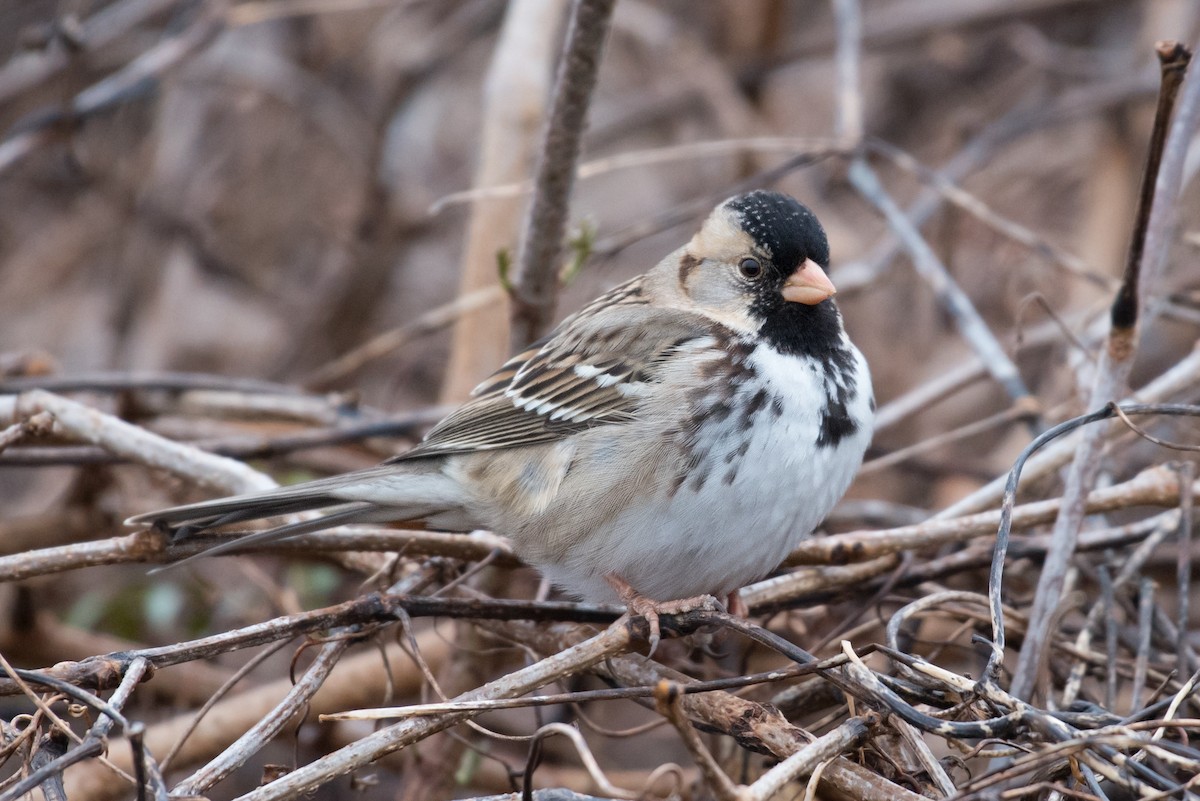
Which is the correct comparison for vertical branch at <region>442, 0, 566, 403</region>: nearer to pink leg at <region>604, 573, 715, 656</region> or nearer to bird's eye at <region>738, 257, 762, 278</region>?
bird's eye at <region>738, 257, 762, 278</region>

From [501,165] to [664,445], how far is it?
48.9 inches

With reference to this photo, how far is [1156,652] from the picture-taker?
7.14 ft

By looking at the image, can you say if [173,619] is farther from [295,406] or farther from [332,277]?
[332,277]

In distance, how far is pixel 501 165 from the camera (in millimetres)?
3109

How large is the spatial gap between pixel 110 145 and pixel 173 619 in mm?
1976

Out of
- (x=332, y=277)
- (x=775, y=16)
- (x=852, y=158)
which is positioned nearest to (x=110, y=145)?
(x=332, y=277)

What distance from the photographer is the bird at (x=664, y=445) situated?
2.07m

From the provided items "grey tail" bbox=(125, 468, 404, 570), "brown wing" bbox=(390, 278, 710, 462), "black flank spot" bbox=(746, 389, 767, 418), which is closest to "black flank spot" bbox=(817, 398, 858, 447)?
"black flank spot" bbox=(746, 389, 767, 418)

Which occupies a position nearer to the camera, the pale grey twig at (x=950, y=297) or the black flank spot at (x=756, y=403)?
the black flank spot at (x=756, y=403)

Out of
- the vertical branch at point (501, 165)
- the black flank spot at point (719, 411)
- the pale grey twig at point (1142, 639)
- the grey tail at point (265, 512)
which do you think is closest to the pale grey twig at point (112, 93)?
the vertical branch at point (501, 165)

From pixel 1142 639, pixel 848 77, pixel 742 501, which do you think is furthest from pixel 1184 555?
pixel 848 77

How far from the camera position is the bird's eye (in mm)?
2400

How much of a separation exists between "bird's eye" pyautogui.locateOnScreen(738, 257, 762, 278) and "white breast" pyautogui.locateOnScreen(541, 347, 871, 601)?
10.2 inches

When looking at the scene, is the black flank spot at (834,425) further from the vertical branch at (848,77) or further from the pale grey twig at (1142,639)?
the vertical branch at (848,77)
